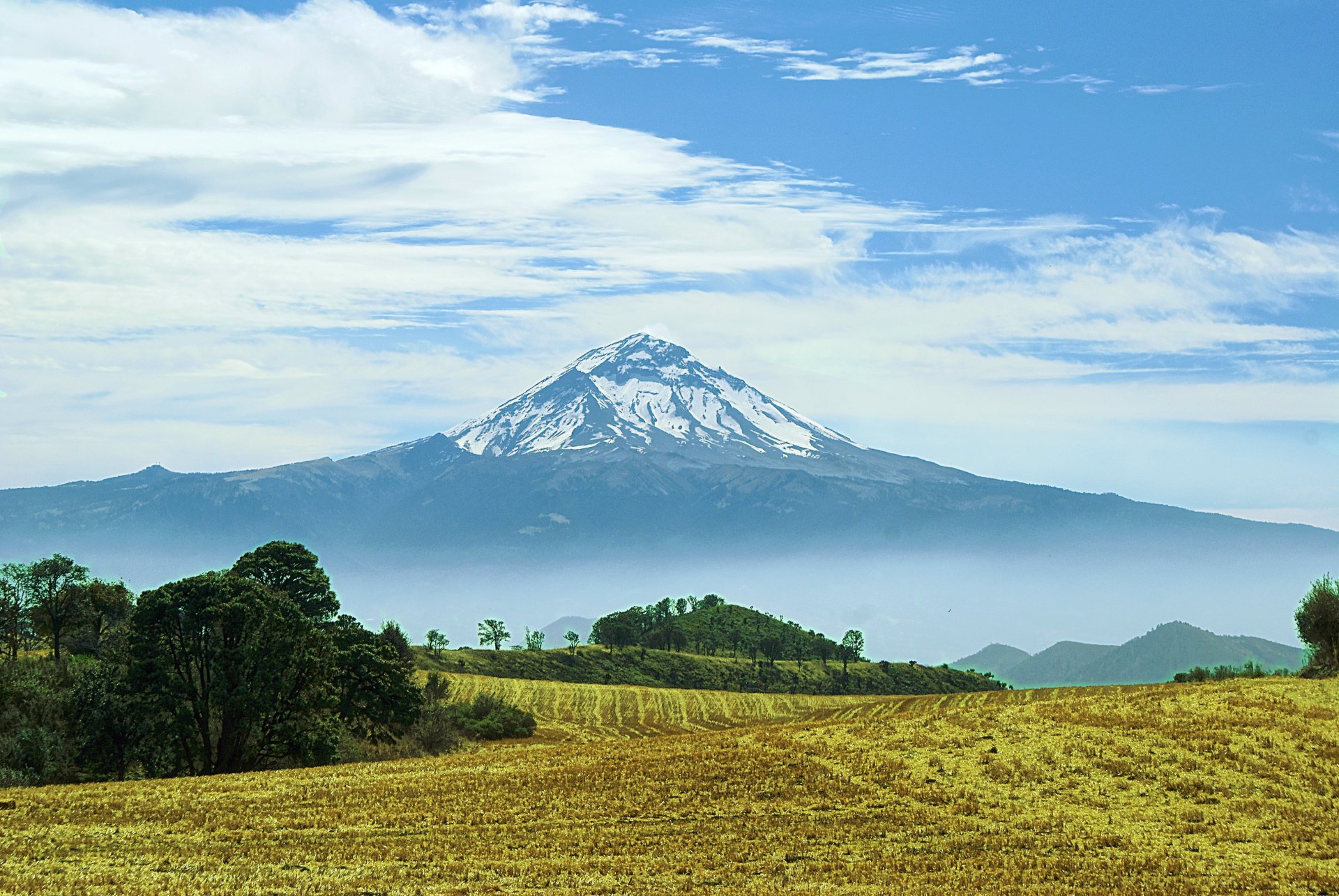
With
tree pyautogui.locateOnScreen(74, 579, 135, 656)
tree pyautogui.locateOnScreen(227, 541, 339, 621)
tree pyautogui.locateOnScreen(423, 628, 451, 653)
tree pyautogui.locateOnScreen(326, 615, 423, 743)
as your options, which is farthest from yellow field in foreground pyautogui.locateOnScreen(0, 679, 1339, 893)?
tree pyautogui.locateOnScreen(423, 628, 451, 653)

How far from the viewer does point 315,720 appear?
56.8m

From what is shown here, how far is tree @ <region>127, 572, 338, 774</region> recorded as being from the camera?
5378 centimetres

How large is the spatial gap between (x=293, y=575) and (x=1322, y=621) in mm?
65478

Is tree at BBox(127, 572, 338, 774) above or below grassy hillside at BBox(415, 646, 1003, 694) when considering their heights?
above

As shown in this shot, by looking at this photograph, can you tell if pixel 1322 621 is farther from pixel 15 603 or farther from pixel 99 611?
pixel 15 603

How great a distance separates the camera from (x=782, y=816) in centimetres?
3419

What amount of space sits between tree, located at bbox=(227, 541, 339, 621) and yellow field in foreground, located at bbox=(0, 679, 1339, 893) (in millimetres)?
22737

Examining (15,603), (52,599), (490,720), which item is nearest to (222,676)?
(490,720)

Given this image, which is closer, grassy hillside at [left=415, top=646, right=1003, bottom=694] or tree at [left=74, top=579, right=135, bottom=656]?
tree at [left=74, top=579, right=135, bottom=656]

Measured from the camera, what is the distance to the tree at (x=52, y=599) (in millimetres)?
97188

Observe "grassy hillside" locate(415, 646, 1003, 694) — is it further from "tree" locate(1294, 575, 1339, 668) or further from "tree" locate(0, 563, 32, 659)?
"tree" locate(1294, 575, 1339, 668)

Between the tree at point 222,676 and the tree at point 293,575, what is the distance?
11.3m

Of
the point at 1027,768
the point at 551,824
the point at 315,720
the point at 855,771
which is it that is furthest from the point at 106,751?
the point at 1027,768

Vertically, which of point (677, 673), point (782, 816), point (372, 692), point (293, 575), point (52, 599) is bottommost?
point (677, 673)
